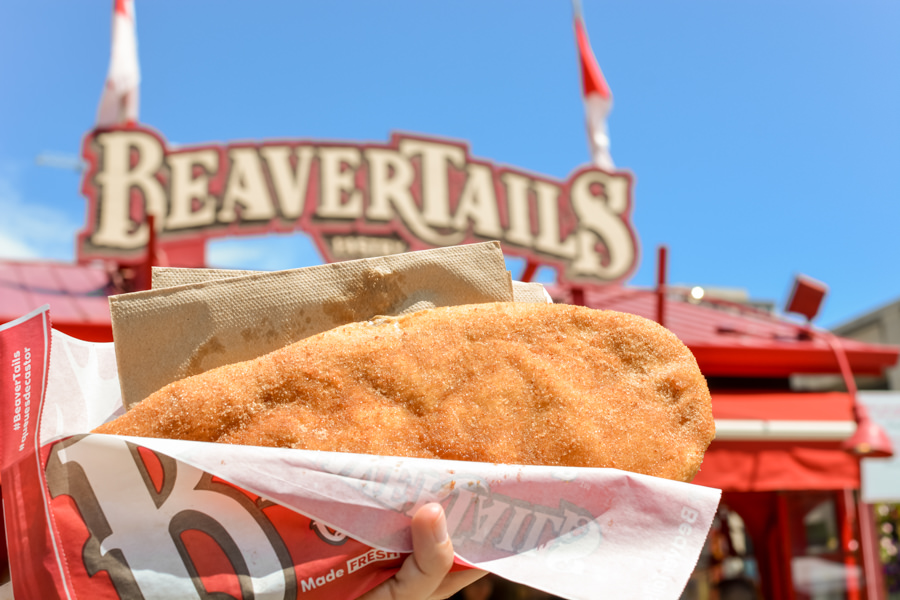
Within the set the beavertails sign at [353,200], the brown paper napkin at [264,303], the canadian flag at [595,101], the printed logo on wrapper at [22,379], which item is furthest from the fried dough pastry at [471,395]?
the canadian flag at [595,101]

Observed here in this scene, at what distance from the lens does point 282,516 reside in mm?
1404

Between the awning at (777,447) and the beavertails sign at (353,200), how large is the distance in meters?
2.34

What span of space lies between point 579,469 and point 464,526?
300 millimetres

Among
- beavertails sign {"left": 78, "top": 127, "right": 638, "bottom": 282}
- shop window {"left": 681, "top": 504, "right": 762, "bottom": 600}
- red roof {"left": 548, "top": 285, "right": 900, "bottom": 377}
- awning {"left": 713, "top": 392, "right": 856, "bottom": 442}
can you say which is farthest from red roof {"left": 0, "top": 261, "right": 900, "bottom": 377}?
shop window {"left": 681, "top": 504, "right": 762, "bottom": 600}

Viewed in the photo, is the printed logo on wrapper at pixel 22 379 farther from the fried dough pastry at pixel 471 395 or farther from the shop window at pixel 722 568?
the shop window at pixel 722 568

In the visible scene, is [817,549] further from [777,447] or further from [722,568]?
[777,447]

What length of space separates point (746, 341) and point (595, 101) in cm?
455

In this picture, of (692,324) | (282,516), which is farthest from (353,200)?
(282,516)

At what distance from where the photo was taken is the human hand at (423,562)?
4.58 ft

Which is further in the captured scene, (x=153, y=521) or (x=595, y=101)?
(x=595, y=101)

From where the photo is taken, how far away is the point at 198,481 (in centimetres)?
137

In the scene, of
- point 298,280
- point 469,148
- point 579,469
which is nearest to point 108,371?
point 298,280

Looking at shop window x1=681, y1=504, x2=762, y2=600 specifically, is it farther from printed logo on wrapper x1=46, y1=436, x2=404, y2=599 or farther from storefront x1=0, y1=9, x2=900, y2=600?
printed logo on wrapper x1=46, y1=436, x2=404, y2=599

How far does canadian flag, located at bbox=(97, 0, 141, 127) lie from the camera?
23.8 feet
